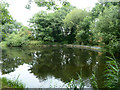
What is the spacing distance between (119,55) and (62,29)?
1815 cm

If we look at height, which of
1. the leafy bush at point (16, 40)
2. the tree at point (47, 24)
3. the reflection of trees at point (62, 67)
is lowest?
the reflection of trees at point (62, 67)

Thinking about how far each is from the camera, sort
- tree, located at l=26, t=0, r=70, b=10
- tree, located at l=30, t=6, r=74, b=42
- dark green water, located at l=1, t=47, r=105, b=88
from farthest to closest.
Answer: tree, located at l=30, t=6, r=74, b=42 < dark green water, located at l=1, t=47, r=105, b=88 < tree, located at l=26, t=0, r=70, b=10

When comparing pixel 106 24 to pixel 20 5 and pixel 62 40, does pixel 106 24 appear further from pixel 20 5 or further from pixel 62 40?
pixel 62 40

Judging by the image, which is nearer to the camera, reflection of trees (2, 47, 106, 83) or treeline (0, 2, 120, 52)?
reflection of trees (2, 47, 106, 83)

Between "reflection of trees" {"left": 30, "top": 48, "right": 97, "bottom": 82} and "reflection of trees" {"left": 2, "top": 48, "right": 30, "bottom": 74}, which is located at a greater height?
"reflection of trees" {"left": 2, "top": 48, "right": 30, "bottom": 74}

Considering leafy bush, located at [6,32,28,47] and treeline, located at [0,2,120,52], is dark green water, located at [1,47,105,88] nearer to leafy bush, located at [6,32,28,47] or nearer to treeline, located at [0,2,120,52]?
treeline, located at [0,2,120,52]

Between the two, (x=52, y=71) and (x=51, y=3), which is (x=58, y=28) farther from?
(x=51, y=3)

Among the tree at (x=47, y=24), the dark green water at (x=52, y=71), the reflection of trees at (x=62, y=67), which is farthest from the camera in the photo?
the tree at (x=47, y=24)

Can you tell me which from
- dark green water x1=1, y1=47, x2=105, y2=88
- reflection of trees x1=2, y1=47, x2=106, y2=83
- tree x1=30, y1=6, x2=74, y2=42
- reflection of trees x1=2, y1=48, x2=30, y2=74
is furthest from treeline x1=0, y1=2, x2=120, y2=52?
dark green water x1=1, y1=47, x2=105, y2=88

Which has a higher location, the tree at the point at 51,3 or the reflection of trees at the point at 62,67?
the tree at the point at 51,3

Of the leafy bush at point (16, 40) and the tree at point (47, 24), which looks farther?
the tree at point (47, 24)

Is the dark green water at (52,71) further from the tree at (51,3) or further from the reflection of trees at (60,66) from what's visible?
the tree at (51,3)

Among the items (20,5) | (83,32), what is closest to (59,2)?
(20,5)

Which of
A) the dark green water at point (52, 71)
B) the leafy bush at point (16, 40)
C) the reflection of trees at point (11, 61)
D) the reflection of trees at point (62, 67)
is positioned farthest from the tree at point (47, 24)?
the dark green water at point (52, 71)
